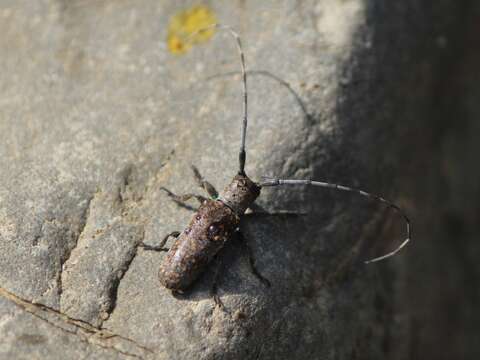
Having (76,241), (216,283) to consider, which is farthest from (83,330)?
(216,283)

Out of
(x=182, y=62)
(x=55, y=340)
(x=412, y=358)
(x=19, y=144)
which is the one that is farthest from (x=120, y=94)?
(x=412, y=358)

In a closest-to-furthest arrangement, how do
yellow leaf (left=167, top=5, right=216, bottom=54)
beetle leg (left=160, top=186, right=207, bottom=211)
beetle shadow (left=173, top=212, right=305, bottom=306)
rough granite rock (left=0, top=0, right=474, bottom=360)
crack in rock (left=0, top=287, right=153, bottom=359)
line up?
1. crack in rock (left=0, top=287, right=153, bottom=359)
2. rough granite rock (left=0, top=0, right=474, bottom=360)
3. beetle shadow (left=173, top=212, right=305, bottom=306)
4. beetle leg (left=160, top=186, right=207, bottom=211)
5. yellow leaf (left=167, top=5, right=216, bottom=54)

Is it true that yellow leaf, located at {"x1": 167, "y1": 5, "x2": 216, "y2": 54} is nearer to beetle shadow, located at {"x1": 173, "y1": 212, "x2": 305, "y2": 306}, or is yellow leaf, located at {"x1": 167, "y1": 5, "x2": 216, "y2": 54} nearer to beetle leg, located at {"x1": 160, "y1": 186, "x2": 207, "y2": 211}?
beetle leg, located at {"x1": 160, "y1": 186, "x2": 207, "y2": 211}

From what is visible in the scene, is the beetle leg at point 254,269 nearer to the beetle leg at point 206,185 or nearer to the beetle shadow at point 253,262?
the beetle shadow at point 253,262

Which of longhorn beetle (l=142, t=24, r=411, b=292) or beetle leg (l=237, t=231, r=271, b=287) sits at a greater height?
longhorn beetle (l=142, t=24, r=411, b=292)

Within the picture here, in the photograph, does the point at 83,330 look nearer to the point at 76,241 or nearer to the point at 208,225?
the point at 76,241

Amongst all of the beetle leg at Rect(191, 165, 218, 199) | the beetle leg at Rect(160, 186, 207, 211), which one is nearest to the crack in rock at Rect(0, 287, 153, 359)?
the beetle leg at Rect(160, 186, 207, 211)
